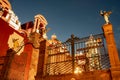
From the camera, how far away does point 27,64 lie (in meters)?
20.5

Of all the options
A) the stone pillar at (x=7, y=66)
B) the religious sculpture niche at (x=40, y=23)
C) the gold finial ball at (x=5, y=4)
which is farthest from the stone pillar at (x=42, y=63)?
the religious sculpture niche at (x=40, y=23)

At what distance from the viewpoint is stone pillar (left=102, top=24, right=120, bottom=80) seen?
7690 millimetres

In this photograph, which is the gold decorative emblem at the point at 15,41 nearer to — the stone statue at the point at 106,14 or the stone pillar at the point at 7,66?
the stone pillar at the point at 7,66

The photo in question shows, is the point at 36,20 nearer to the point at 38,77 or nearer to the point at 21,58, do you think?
the point at 21,58

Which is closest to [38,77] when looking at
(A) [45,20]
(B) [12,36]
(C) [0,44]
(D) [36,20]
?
(C) [0,44]

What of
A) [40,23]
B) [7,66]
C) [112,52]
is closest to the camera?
[112,52]

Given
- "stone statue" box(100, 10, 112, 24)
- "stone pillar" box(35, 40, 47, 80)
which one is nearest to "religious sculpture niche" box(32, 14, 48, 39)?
"stone pillar" box(35, 40, 47, 80)

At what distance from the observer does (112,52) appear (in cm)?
845

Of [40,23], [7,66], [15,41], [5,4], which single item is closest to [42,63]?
[7,66]

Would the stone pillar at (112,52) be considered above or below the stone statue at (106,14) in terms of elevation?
below

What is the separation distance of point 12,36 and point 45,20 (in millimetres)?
13673

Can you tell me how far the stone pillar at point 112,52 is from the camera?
7690 millimetres

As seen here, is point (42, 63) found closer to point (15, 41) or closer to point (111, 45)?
point (111, 45)

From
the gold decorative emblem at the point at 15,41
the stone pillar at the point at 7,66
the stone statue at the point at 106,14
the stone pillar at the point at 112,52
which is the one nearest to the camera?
the stone pillar at the point at 112,52
